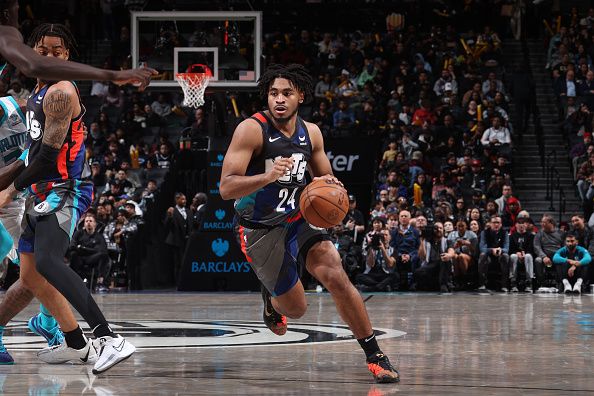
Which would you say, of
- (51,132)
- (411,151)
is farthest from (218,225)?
(51,132)

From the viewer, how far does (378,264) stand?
17.1 meters

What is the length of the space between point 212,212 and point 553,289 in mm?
5757

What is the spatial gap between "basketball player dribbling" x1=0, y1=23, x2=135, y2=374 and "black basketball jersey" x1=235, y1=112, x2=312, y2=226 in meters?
1.14

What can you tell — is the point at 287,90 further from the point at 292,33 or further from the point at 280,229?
the point at 292,33

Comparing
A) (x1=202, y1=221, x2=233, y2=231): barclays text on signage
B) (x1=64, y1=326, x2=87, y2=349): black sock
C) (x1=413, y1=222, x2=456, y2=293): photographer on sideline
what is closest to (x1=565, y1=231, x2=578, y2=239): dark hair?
(x1=413, y1=222, x2=456, y2=293): photographer on sideline

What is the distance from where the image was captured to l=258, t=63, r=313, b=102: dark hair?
22.0 feet

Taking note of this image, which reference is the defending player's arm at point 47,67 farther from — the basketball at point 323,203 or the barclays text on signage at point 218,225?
the barclays text on signage at point 218,225

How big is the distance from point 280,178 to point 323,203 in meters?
0.44

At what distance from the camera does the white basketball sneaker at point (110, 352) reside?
6266mm

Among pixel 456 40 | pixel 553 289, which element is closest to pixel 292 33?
pixel 456 40

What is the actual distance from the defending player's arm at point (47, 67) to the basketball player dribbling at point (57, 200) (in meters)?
0.68

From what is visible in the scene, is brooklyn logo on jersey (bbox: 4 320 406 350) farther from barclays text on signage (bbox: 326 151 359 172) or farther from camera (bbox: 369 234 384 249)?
barclays text on signage (bbox: 326 151 359 172)

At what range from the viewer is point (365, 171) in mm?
19203

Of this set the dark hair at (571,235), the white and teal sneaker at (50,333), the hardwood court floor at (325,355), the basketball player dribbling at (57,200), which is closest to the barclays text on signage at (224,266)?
the hardwood court floor at (325,355)
